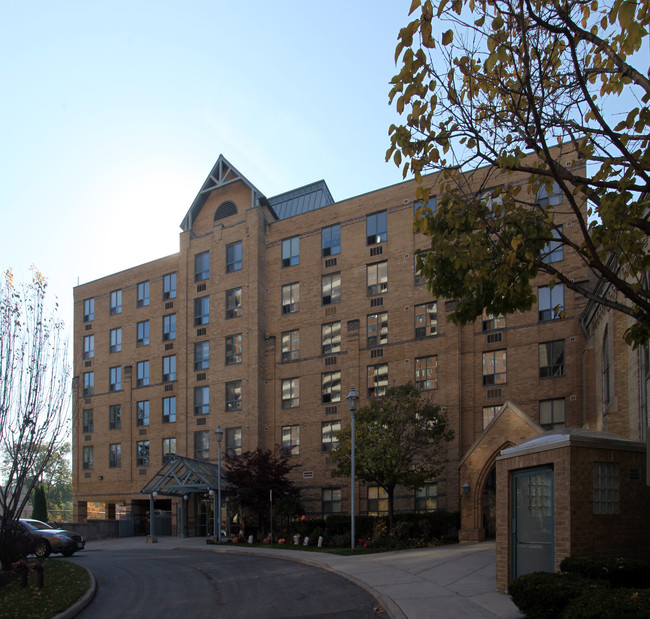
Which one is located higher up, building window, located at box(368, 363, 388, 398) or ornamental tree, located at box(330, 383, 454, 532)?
building window, located at box(368, 363, 388, 398)

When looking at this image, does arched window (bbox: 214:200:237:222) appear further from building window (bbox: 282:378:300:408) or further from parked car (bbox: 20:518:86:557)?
parked car (bbox: 20:518:86:557)

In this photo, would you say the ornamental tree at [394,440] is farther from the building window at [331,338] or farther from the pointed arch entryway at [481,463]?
the building window at [331,338]

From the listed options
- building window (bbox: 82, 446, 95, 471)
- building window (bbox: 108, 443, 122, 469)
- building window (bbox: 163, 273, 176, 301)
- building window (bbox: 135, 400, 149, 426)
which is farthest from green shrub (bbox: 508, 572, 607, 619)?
building window (bbox: 82, 446, 95, 471)

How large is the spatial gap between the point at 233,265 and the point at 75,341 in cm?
1696

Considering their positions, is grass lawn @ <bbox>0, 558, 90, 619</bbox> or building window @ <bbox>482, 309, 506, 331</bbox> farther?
building window @ <bbox>482, 309, 506, 331</bbox>

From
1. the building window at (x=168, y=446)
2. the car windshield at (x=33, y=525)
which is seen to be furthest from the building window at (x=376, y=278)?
the car windshield at (x=33, y=525)

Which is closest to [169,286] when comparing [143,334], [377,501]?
[143,334]

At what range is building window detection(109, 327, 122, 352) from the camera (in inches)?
1986

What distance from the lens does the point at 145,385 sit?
158 ft

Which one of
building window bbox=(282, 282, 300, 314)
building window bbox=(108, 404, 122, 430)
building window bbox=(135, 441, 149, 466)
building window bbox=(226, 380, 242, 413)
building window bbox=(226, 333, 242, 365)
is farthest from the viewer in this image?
building window bbox=(108, 404, 122, 430)

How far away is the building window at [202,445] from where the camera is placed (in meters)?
43.5

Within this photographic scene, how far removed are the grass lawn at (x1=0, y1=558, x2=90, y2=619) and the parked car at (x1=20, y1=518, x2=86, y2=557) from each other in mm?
6457

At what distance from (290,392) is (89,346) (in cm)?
1982

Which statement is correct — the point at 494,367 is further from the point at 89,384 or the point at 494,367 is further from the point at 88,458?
the point at 88,458
